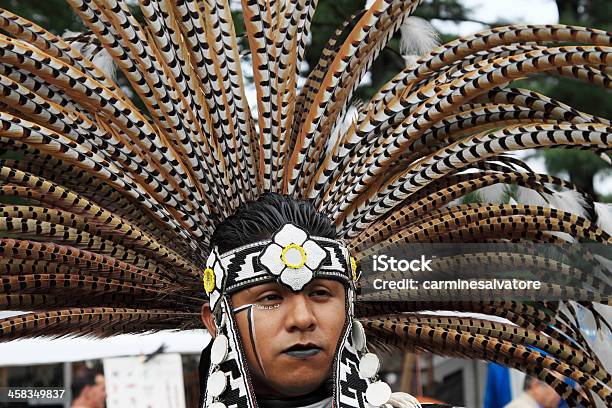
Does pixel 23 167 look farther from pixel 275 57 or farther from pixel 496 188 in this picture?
pixel 496 188

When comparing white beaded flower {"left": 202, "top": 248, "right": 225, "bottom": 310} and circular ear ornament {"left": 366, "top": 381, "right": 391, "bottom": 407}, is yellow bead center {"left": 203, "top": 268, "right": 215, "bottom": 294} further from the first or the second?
circular ear ornament {"left": 366, "top": 381, "right": 391, "bottom": 407}

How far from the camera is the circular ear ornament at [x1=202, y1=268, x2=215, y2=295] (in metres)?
2.66

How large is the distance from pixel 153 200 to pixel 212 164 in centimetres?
21

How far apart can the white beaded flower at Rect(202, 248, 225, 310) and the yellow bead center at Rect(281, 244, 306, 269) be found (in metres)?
0.20

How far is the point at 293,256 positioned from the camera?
254 cm

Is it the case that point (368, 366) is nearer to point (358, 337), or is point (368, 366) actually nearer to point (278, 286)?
point (358, 337)

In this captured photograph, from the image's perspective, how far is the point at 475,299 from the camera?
121 inches

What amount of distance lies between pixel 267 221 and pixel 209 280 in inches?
9.4

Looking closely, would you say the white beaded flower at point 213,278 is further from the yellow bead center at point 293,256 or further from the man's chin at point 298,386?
the man's chin at point 298,386

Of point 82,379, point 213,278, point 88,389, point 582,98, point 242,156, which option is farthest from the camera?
point 582,98

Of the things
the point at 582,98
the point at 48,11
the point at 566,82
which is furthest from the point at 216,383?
the point at 566,82

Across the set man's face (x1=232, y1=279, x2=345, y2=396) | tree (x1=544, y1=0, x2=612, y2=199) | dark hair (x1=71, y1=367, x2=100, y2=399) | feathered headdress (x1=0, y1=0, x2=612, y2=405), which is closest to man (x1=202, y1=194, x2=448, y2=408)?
man's face (x1=232, y1=279, x2=345, y2=396)

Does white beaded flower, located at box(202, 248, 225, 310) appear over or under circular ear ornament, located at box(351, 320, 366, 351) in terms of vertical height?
over

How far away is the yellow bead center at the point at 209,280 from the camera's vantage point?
2664 mm
